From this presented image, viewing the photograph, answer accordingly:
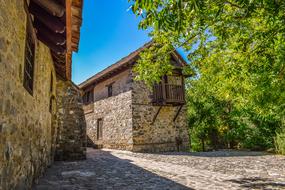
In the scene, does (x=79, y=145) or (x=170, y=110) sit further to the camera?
(x=170, y=110)

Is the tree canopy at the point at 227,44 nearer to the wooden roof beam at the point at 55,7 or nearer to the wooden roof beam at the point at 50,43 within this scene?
the wooden roof beam at the point at 55,7

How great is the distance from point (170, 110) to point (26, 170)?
11748 millimetres

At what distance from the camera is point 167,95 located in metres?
14.3

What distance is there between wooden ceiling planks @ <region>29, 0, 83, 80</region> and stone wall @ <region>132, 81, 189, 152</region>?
8.55 m

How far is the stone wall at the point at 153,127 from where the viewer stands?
1377 cm

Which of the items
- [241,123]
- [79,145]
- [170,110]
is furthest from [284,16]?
[241,123]

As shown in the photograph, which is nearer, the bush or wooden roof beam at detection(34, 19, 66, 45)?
wooden roof beam at detection(34, 19, 66, 45)

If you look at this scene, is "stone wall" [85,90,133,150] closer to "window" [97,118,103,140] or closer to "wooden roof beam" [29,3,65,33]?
"window" [97,118,103,140]

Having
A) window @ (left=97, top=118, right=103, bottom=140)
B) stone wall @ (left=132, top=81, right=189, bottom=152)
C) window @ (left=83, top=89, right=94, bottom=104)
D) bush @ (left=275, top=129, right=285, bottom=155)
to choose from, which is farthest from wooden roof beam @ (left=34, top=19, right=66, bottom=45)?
window @ (left=83, top=89, right=94, bottom=104)

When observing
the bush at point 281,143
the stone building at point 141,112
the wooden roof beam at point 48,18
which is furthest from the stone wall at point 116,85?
the wooden roof beam at point 48,18

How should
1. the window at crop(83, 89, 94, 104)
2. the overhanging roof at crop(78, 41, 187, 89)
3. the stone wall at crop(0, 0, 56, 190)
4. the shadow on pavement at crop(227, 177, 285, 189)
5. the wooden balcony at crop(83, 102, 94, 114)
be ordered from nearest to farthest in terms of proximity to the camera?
the stone wall at crop(0, 0, 56, 190), the shadow on pavement at crop(227, 177, 285, 189), the overhanging roof at crop(78, 41, 187, 89), the wooden balcony at crop(83, 102, 94, 114), the window at crop(83, 89, 94, 104)

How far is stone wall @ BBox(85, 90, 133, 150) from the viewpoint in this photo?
1402 centimetres

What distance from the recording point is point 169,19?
9.96 feet

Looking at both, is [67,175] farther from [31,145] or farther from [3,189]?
[3,189]
